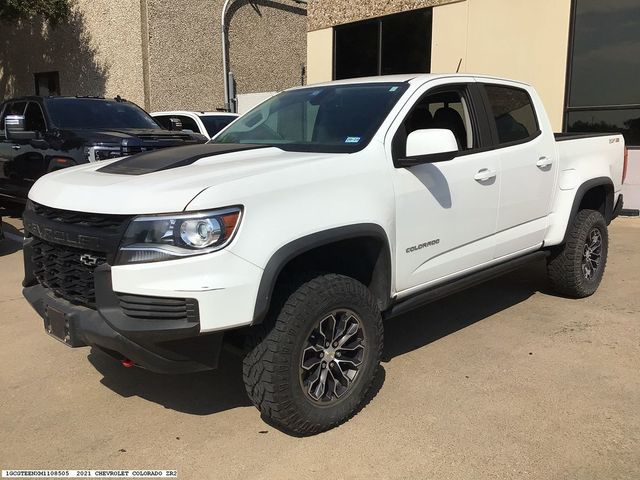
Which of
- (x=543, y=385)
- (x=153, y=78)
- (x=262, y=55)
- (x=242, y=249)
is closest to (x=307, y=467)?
(x=242, y=249)

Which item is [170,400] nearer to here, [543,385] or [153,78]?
[543,385]

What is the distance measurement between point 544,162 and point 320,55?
9.16 metres

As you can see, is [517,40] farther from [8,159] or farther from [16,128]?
[8,159]

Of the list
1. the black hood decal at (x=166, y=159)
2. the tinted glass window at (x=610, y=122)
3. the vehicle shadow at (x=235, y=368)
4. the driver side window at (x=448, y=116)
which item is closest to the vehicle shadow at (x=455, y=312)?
the vehicle shadow at (x=235, y=368)

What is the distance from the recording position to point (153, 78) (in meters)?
15.6

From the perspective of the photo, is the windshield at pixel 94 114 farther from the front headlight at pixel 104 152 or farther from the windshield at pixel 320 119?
the windshield at pixel 320 119

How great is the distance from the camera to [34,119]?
26.5 feet

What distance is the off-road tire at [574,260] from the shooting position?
5027 mm

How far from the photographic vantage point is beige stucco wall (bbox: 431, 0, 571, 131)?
31.5 feet

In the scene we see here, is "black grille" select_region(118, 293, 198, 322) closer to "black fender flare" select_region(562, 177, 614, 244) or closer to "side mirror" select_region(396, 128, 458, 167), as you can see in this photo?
"side mirror" select_region(396, 128, 458, 167)

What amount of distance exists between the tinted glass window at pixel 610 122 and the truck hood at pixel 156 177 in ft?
25.7

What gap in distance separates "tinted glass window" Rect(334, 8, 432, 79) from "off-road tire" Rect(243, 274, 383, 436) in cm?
908

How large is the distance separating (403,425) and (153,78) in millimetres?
14345

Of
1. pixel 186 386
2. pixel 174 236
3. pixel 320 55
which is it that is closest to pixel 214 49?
pixel 320 55
